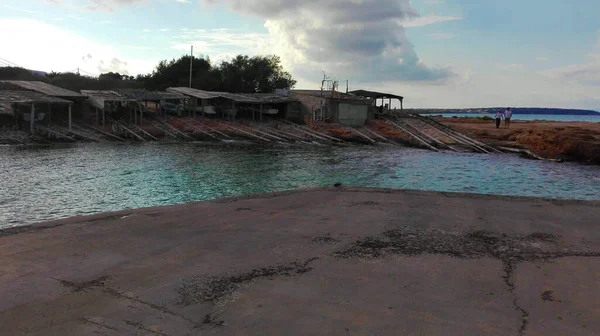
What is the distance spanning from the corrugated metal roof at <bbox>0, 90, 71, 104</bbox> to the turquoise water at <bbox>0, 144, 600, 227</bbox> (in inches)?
195

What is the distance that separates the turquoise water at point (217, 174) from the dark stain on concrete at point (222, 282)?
8447 millimetres

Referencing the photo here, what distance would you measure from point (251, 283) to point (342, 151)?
3017cm

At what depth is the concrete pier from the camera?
4.61 m

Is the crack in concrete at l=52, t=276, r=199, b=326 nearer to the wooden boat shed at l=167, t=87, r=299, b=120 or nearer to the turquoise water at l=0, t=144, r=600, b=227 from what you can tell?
the turquoise water at l=0, t=144, r=600, b=227

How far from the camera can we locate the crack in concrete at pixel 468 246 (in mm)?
7023

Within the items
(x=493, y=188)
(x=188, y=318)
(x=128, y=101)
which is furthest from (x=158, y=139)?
(x=188, y=318)

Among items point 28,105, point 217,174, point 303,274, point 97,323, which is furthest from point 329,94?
point 97,323

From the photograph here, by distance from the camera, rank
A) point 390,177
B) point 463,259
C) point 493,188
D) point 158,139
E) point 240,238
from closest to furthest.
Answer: point 463,259 < point 240,238 < point 493,188 < point 390,177 < point 158,139

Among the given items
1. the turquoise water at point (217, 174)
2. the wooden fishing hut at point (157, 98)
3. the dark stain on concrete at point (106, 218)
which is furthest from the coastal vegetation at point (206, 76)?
the dark stain on concrete at point (106, 218)

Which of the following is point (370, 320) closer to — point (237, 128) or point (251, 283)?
point (251, 283)

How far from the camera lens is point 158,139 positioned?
40719mm

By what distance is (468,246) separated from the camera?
7602mm

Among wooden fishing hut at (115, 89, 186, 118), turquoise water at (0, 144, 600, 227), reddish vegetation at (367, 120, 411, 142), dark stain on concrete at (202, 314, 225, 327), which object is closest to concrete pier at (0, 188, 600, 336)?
dark stain on concrete at (202, 314, 225, 327)

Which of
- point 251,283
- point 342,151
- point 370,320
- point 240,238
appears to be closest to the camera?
point 370,320
